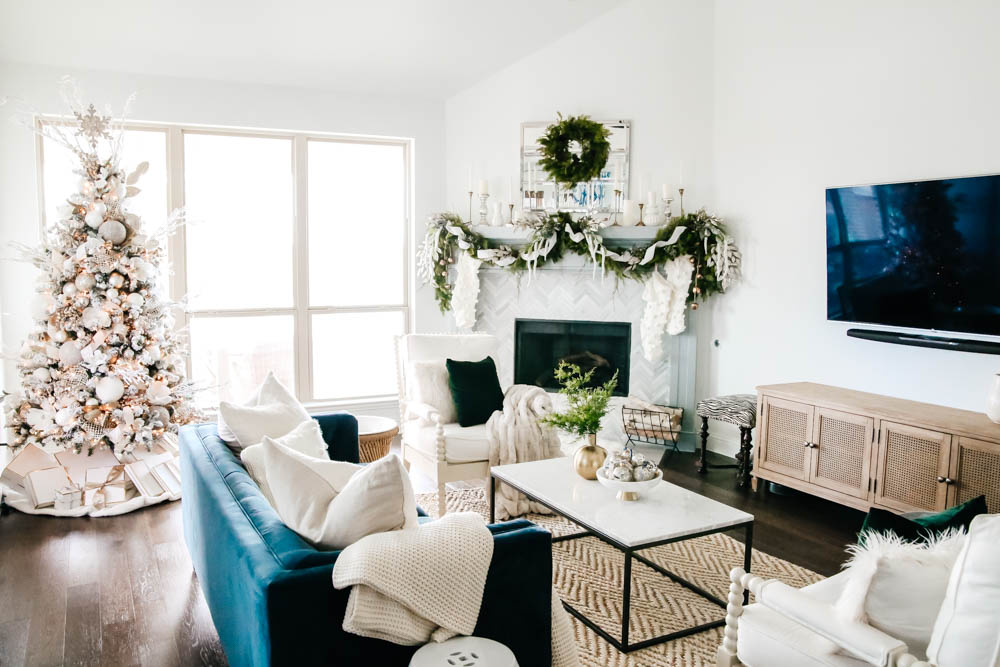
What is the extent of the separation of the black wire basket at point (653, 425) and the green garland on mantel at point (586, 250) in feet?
2.65

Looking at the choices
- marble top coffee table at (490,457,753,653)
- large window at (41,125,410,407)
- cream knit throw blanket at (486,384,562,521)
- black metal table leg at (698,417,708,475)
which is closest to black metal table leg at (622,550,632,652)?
marble top coffee table at (490,457,753,653)

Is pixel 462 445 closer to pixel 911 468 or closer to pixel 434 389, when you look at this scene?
pixel 434 389

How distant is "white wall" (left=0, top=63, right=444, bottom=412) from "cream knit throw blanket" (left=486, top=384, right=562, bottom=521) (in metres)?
2.44

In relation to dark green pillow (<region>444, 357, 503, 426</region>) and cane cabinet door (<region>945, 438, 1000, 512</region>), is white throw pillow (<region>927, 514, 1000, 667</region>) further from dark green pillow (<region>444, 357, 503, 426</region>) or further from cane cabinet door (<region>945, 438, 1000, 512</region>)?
dark green pillow (<region>444, 357, 503, 426</region>)

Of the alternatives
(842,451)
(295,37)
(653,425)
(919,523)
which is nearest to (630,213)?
(653,425)

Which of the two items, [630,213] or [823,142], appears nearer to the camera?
[823,142]

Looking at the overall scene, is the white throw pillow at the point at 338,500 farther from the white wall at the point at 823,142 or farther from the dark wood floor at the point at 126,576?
the white wall at the point at 823,142

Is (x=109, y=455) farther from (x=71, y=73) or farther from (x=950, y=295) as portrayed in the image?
(x=950, y=295)

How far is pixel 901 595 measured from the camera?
1.68 m

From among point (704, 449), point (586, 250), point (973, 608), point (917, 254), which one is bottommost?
point (704, 449)

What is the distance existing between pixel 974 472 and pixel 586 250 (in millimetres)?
2894

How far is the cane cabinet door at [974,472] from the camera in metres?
3.12

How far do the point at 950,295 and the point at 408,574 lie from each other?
315 cm

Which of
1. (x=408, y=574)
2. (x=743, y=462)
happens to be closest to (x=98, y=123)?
(x=408, y=574)
